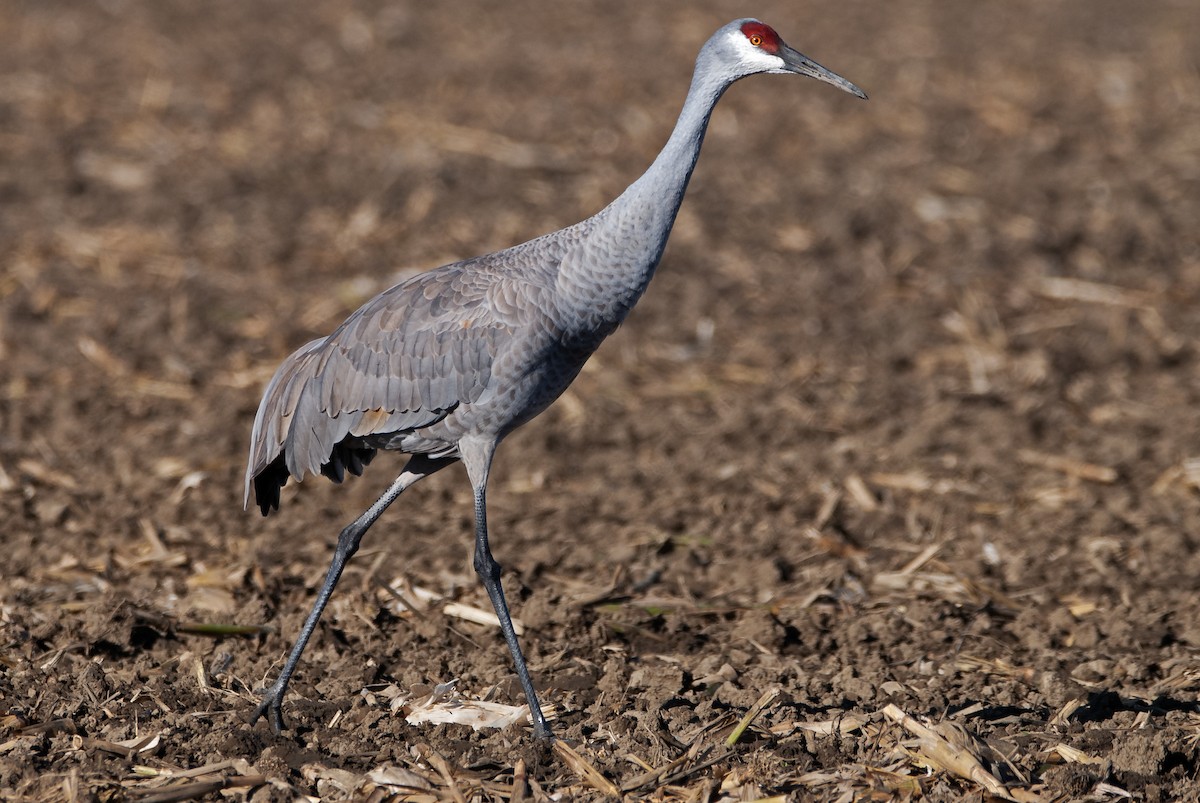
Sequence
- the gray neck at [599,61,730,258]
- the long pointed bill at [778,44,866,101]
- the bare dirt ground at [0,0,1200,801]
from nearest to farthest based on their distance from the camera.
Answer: the bare dirt ground at [0,0,1200,801] → the gray neck at [599,61,730,258] → the long pointed bill at [778,44,866,101]

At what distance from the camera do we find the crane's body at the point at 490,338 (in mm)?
4914

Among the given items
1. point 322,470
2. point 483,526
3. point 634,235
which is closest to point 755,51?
point 634,235

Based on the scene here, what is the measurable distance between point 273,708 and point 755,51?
2.68 m

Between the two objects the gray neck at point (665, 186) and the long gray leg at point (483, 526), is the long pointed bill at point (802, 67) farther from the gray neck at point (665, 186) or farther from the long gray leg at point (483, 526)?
the long gray leg at point (483, 526)

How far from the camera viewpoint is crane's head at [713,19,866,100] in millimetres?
4965

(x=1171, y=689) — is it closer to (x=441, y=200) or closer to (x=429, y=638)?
(x=429, y=638)

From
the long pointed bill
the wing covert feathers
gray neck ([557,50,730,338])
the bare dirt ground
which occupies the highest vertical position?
the long pointed bill

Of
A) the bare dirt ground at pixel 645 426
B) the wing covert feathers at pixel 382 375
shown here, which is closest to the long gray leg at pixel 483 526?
the wing covert feathers at pixel 382 375

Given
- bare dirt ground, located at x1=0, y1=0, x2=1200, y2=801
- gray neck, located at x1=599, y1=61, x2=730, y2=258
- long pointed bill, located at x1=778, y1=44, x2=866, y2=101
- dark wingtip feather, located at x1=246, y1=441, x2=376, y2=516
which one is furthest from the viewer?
dark wingtip feather, located at x1=246, y1=441, x2=376, y2=516

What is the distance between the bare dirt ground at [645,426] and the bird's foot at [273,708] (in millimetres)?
97

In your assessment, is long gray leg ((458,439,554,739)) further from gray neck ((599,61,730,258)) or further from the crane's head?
the crane's head

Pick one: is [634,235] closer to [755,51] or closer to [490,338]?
[490,338]

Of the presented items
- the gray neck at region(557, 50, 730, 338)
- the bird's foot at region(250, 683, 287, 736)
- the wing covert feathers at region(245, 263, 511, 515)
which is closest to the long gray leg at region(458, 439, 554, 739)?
the wing covert feathers at region(245, 263, 511, 515)

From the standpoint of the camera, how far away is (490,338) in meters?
4.96
